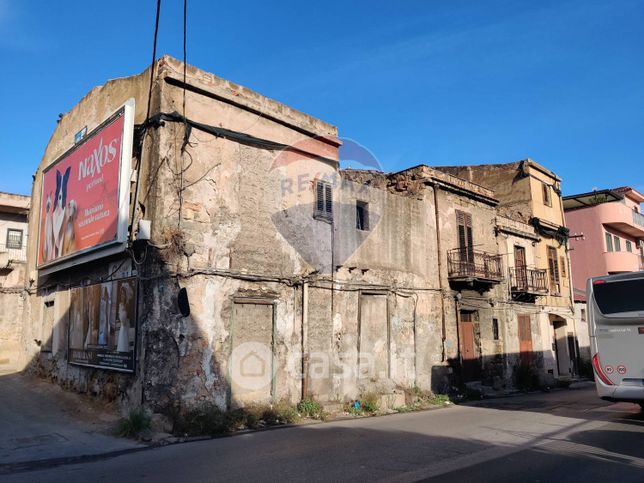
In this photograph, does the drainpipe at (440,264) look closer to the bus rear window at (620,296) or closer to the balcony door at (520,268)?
the balcony door at (520,268)

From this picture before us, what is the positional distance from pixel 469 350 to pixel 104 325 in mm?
12582

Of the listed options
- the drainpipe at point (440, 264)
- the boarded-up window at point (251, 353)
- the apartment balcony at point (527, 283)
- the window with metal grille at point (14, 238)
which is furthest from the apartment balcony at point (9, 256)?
the apartment balcony at point (527, 283)

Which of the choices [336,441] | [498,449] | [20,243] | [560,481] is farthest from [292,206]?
[20,243]

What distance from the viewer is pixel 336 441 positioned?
9117 mm

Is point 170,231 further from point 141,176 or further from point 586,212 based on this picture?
point 586,212


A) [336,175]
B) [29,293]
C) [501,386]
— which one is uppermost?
[336,175]

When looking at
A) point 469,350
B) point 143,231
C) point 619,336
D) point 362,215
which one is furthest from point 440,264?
point 143,231

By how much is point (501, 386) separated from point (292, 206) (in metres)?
11.7

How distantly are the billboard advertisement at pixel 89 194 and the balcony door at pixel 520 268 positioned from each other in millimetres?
16888

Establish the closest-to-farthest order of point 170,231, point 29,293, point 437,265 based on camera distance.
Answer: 1. point 170,231
2. point 29,293
3. point 437,265

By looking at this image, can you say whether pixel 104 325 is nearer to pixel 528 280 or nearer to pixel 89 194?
pixel 89 194

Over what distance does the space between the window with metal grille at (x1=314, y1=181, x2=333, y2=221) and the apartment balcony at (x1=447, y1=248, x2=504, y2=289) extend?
596 centimetres

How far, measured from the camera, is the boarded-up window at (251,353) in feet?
37.0

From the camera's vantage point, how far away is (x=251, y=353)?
1162cm
